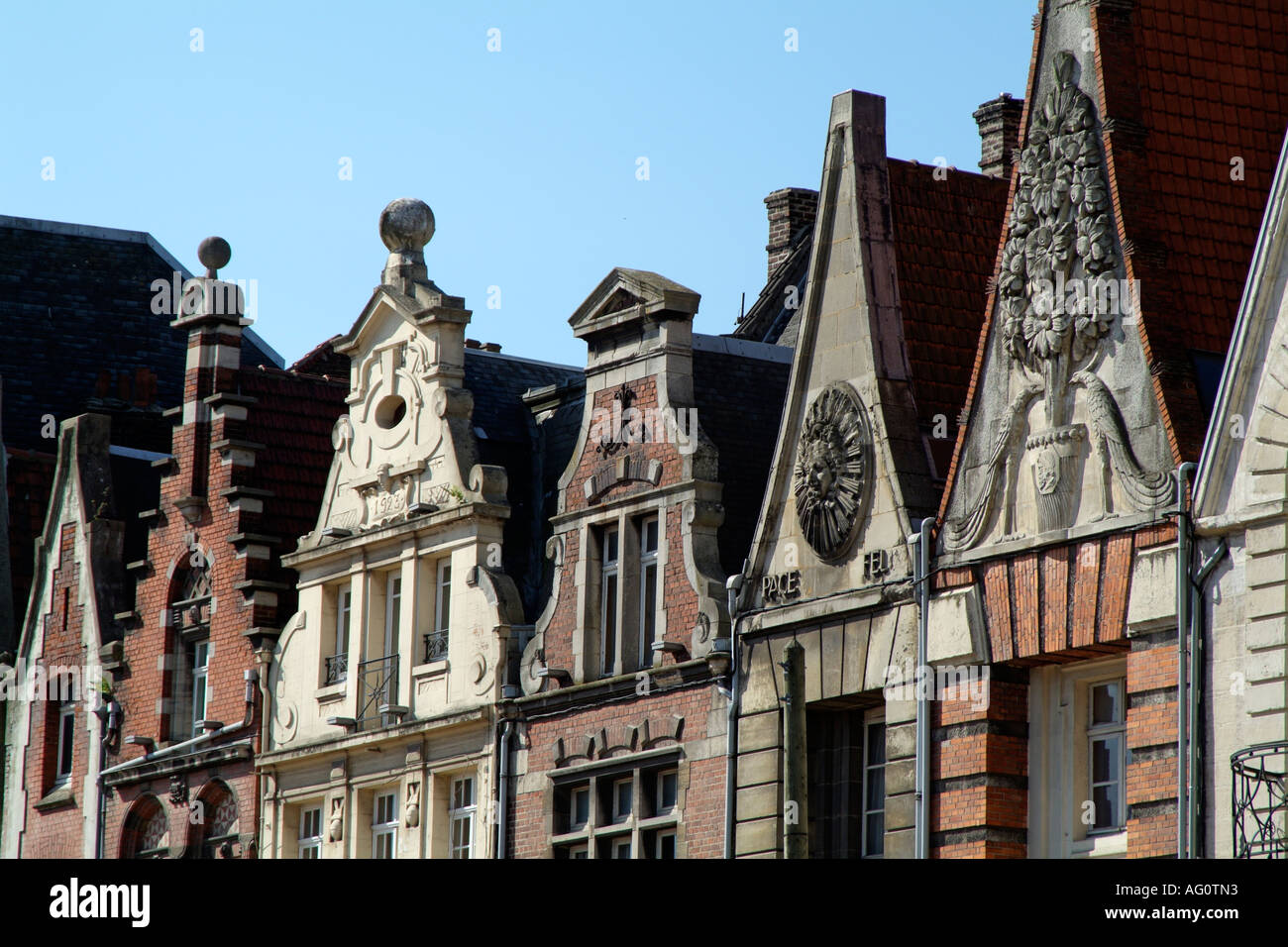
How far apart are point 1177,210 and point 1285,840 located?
7.09 meters

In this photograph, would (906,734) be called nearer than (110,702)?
Yes

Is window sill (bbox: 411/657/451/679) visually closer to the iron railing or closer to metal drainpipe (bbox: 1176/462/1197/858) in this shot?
the iron railing

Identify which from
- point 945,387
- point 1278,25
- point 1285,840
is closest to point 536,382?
point 945,387

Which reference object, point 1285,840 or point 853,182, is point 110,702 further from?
point 1285,840

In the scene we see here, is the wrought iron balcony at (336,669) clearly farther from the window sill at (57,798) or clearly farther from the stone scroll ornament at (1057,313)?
the stone scroll ornament at (1057,313)

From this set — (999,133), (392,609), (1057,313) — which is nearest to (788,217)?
(999,133)

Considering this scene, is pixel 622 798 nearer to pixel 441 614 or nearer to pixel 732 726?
pixel 732 726

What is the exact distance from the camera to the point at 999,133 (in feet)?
124

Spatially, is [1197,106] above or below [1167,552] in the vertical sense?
above

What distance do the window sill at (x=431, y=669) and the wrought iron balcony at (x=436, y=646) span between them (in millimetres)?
81

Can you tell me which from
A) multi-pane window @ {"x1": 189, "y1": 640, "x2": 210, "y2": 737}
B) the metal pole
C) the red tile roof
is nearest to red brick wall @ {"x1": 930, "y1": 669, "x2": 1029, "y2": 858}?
the metal pole

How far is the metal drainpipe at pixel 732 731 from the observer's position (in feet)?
101

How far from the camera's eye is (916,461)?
2953cm

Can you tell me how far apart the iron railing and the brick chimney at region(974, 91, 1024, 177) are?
9706mm
